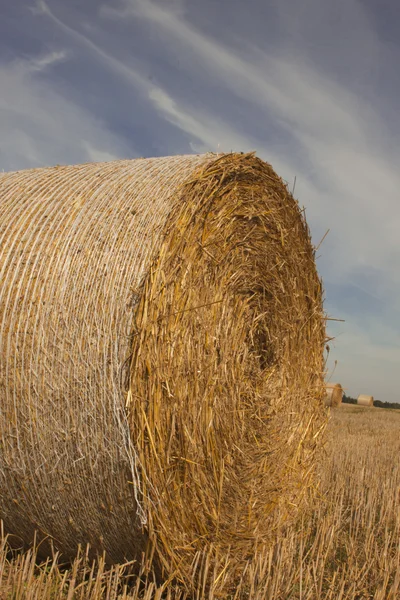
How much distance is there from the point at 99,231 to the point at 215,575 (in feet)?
6.28

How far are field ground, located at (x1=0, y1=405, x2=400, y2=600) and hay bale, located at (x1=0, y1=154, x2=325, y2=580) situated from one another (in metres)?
0.21

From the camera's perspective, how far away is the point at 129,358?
2.84m

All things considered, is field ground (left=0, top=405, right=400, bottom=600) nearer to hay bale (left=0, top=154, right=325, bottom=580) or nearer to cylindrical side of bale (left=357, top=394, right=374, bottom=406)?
hay bale (left=0, top=154, right=325, bottom=580)

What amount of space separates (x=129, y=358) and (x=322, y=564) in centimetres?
164

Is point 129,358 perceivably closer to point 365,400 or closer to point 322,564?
point 322,564

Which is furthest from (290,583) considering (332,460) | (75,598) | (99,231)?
(332,460)

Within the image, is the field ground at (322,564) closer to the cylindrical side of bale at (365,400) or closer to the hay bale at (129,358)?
the hay bale at (129,358)

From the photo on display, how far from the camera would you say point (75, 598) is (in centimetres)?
283

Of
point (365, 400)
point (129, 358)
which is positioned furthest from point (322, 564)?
point (365, 400)

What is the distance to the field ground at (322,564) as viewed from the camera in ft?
9.30

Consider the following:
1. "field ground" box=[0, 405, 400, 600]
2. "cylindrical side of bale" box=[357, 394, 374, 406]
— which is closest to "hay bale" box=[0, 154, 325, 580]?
"field ground" box=[0, 405, 400, 600]

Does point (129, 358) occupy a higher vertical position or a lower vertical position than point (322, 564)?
higher

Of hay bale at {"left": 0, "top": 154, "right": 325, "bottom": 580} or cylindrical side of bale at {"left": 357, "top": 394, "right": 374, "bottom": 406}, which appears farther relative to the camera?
cylindrical side of bale at {"left": 357, "top": 394, "right": 374, "bottom": 406}

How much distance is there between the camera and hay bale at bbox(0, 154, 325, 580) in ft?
9.48
